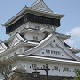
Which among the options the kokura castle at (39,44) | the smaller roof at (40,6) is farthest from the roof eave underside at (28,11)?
the smaller roof at (40,6)

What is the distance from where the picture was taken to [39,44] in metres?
35.4

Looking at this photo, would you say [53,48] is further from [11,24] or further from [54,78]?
[11,24]

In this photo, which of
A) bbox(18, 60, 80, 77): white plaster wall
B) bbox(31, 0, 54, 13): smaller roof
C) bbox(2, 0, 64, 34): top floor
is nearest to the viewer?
bbox(18, 60, 80, 77): white plaster wall

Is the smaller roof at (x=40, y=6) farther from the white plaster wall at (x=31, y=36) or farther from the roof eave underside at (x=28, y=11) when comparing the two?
the white plaster wall at (x=31, y=36)

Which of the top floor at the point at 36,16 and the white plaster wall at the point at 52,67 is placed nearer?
the white plaster wall at the point at 52,67

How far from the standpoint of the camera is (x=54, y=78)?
3391 centimetres

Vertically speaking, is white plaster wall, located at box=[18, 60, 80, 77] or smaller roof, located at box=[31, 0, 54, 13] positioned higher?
smaller roof, located at box=[31, 0, 54, 13]

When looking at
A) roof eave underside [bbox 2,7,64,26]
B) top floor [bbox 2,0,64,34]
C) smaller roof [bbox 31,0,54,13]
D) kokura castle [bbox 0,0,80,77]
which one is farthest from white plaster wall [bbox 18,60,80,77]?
smaller roof [bbox 31,0,54,13]

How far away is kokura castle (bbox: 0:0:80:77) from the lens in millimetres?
33625

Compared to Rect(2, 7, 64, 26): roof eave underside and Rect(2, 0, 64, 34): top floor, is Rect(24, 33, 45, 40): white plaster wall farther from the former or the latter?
Rect(2, 7, 64, 26): roof eave underside

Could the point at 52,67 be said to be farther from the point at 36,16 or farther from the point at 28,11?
the point at 28,11

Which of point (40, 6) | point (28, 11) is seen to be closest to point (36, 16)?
point (28, 11)

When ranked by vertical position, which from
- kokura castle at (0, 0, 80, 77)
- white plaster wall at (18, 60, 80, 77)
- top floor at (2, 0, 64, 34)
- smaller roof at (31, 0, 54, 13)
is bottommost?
white plaster wall at (18, 60, 80, 77)

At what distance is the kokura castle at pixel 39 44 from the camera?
110ft
